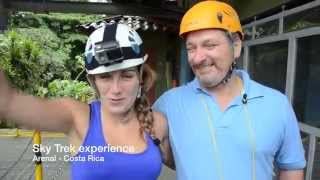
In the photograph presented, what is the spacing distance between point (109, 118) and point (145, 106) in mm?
192

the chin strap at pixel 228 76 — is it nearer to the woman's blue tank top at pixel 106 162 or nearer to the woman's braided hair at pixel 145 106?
the woman's braided hair at pixel 145 106

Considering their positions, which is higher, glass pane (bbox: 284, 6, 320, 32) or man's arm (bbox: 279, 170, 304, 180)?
glass pane (bbox: 284, 6, 320, 32)

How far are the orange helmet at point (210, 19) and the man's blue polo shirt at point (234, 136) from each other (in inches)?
10.9

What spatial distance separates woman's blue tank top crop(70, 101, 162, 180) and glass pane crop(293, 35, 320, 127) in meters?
2.44

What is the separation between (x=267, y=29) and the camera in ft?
19.9

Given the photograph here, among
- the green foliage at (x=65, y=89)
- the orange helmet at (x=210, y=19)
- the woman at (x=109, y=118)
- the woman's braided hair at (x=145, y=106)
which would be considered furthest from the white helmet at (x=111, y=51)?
the green foliage at (x=65, y=89)

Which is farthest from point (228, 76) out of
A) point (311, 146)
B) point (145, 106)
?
point (311, 146)

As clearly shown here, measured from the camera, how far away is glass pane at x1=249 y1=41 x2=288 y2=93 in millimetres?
5341

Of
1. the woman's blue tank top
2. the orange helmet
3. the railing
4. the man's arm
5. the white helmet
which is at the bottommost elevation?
the railing

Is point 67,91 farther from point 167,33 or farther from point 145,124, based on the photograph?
point 145,124

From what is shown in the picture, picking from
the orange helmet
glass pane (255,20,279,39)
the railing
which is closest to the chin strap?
the orange helmet

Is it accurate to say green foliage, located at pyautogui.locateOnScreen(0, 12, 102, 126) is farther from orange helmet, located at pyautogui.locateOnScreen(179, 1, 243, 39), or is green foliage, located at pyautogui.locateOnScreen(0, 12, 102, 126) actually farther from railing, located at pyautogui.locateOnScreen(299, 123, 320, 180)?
orange helmet, located at pyautogui.locateOnScreen(179, 1, 243, 39)

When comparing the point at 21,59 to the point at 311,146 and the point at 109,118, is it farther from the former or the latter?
the point at 109,118

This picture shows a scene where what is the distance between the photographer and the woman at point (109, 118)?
6.68 feet
